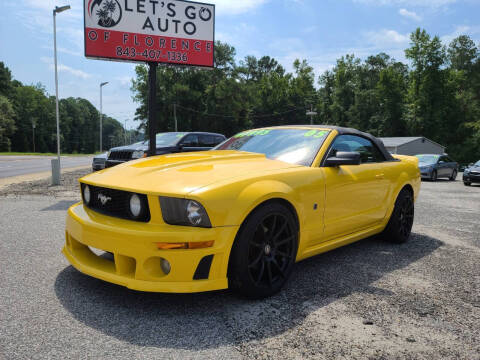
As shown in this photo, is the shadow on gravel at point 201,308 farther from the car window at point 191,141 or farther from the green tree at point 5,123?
the green tree at point 5,123

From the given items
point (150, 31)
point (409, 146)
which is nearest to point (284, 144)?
point (150, 31)

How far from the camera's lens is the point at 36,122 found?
79.9 m

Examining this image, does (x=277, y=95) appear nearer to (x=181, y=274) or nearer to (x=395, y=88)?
(x=395, y=88)

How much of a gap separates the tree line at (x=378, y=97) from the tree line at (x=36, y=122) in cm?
2589

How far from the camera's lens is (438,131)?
2218 inches

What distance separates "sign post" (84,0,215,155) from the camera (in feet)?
32.3

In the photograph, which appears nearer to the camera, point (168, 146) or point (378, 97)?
point (168, 146)

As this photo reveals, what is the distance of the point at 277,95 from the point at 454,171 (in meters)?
53.7

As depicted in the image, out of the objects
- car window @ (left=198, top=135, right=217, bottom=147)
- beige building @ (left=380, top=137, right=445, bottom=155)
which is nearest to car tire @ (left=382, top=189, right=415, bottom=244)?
car window @ (left=198, top=135, right=217, bottom=147)

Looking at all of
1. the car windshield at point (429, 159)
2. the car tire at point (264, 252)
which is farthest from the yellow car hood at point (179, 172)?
the car windshield at point (429, 159)

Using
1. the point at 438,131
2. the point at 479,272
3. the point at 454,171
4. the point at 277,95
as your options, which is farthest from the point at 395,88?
the point at 479,272

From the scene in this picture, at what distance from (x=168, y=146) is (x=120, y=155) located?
1.34 metres

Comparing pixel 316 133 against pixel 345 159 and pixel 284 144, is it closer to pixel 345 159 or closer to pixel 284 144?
pixel 284 144

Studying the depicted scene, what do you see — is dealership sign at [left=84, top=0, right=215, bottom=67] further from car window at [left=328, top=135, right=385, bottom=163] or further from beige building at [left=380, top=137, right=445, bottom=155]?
beige building at [left=380, top=137, right=445, bottom=155]
